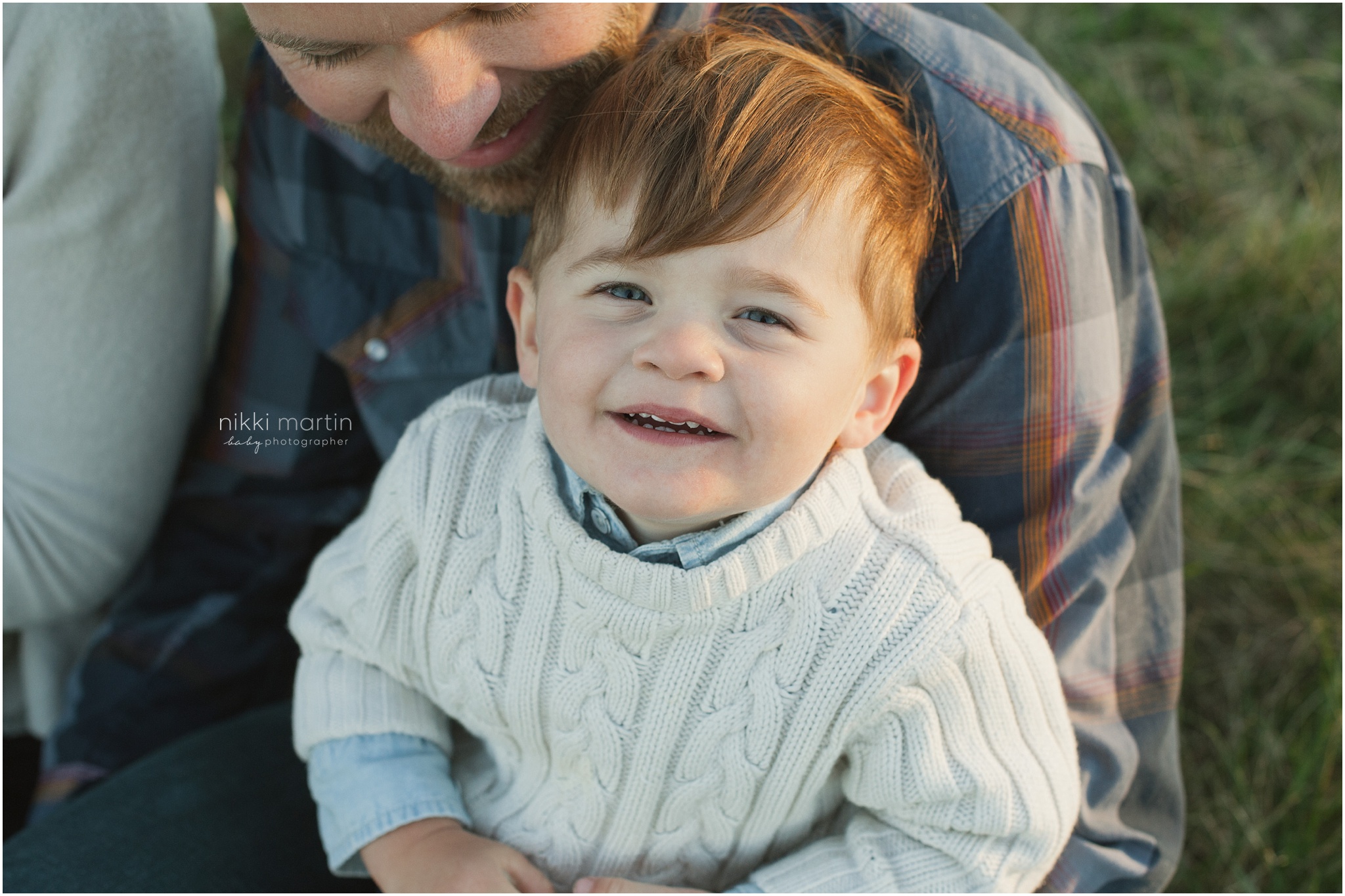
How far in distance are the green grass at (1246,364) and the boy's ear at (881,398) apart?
3.54 ft

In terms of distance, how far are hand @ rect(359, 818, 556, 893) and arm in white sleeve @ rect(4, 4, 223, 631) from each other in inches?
26.7

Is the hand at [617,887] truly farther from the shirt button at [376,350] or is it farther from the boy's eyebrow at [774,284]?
the shirt button at [376,350]

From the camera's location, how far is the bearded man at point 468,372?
1137 mm

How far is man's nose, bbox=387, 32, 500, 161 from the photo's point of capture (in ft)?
3.60

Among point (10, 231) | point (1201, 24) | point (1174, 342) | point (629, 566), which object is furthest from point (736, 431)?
point (1201, 24)

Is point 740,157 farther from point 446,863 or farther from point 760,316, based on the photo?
point 446,863

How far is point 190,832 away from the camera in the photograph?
54.2 inches

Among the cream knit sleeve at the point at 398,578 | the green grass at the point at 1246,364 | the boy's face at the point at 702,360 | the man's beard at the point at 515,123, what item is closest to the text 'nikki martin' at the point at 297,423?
the cream knit sleeve at the point at 398,578

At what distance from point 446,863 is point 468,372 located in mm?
643

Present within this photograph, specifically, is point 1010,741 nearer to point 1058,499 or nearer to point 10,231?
point 1058,499

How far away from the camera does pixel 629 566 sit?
1064 mm

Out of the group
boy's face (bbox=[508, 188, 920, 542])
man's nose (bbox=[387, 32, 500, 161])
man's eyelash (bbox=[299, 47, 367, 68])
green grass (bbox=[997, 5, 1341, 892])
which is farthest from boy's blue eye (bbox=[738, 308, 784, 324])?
green grass (bbox=[997, 5, 1341, 892])

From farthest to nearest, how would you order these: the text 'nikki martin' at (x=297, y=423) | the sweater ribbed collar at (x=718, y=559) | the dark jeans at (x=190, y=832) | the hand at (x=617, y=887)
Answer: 1. the text 'nikki martin' at (x=297, y=423)
2. the dark jeans at (x=190, y=832)
3. the hand at (x=617, y=887)
4. the sweater ribbed collar at (x=718, y=559)

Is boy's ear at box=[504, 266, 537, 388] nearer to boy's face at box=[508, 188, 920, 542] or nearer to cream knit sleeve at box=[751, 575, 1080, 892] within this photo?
boy's face at box=[508, 188, 920, 542]
